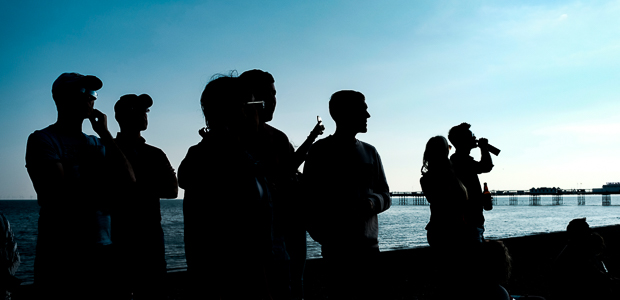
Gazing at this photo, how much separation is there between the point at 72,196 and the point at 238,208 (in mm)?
1271

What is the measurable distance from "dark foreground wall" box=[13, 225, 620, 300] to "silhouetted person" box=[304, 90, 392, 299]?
5.25 feet

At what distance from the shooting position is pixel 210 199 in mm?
1565

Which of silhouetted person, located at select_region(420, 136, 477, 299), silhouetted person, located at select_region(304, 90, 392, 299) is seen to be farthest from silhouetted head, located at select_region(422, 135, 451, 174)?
silhouetted person, located at select_region(304, 90, 392, 299)

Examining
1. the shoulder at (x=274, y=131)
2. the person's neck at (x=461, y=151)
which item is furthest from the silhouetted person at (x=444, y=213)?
the shoulder at (x=274, y=131)

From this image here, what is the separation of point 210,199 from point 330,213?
1.25 metres

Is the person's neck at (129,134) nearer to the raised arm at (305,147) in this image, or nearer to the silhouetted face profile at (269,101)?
the silhouetted face profile at (269,101)

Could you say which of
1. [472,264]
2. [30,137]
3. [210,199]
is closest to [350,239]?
[472,264]

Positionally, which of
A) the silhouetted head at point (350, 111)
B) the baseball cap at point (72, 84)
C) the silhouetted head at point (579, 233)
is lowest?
the silhouetted head at point (579, 233)

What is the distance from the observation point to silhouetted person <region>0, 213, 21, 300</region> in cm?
230

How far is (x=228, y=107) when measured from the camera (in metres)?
1.64

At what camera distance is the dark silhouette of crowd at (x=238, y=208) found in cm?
156

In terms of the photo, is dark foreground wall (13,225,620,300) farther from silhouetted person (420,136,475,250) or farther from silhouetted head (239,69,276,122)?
silhouetted head (239,69,276,122)

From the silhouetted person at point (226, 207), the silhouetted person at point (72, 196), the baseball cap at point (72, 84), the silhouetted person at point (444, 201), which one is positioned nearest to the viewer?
the silhouetted person at point (226, 207)

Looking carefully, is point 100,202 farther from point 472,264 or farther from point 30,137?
point 472,264
